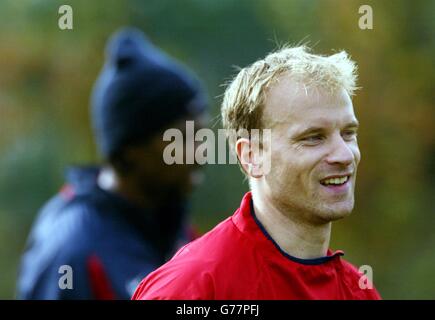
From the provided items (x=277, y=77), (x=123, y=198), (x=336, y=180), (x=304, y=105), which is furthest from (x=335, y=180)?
(x=123, y=198)

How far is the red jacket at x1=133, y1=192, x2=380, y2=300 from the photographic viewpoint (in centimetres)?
235

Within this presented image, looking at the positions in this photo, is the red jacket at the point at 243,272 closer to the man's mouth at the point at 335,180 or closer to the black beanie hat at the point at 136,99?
the man's mouth at the point at 335,180

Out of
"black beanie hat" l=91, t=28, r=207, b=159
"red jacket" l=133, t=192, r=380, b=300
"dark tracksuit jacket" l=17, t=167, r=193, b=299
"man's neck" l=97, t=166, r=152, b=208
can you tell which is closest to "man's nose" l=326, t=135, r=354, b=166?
"red jacket" l=133, t=192, r=380, b=300

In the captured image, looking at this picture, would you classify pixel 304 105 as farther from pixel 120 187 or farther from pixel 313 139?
pixel 120 187

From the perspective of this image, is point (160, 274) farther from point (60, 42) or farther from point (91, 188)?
point (60, 42)

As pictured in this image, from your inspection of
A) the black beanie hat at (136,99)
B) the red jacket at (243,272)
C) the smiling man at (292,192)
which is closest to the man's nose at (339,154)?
the smiling man at (292,192)

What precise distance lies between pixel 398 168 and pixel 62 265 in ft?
16.4

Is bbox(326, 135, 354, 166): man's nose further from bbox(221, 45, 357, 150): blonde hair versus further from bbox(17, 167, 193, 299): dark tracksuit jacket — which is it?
bbox(17, 167, 193, 299): dark tracksuit jacket

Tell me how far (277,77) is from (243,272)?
597 mm

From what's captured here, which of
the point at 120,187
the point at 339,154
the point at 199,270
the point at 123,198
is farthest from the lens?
the point at 120,187

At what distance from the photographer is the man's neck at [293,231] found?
2553 mm

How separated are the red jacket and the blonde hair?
268 millimetres

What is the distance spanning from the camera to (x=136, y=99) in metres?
5.26

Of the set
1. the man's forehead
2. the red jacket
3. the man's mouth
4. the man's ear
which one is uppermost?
the man's forehead
